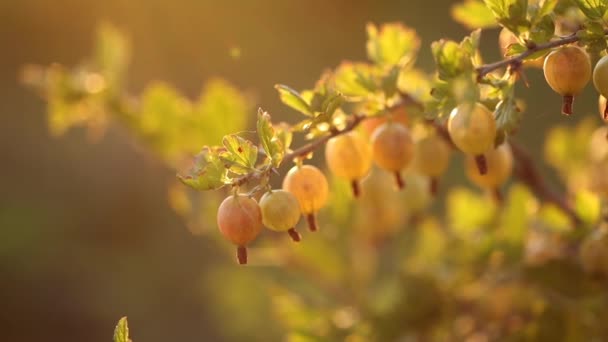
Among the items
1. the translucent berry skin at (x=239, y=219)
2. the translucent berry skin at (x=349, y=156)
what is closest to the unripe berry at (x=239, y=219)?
the translucent berry skin at (x=239, y=219)

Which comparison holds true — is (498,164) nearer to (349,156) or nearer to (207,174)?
A: (349,156)

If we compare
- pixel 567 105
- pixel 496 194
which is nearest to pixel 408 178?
pixel 496 194

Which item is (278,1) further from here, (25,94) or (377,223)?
(377,223)

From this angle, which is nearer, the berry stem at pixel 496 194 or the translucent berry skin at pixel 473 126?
the translucent berry skin at pixel 473 126

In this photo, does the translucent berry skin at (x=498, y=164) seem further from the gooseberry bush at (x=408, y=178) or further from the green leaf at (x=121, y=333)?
the green leaf at (x=121, y=333)

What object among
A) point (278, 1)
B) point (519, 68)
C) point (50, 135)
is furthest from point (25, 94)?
point (519, 68)

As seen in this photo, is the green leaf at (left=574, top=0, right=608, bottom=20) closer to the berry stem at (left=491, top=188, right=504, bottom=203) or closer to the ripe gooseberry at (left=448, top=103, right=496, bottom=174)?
the ripe gooseberry at (left=448, top=103, right=496, bottom=174)
